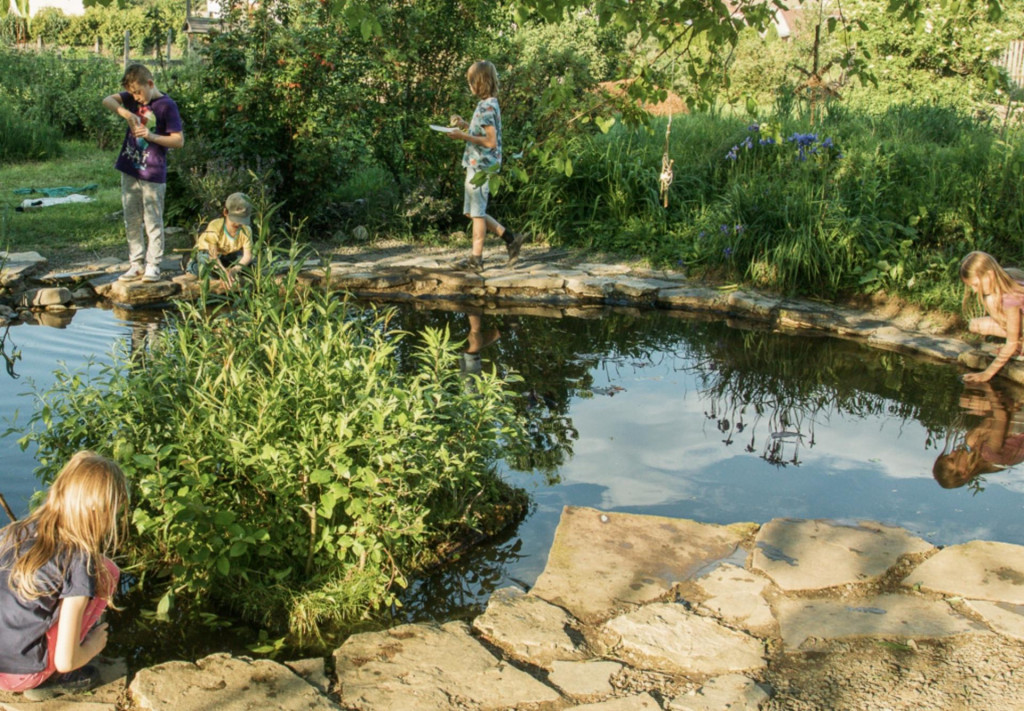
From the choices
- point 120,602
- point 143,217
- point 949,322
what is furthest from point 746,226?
point 120,602

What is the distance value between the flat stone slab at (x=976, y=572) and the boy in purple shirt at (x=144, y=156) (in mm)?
5794

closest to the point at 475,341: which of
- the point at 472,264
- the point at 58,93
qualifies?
the point at 472,264

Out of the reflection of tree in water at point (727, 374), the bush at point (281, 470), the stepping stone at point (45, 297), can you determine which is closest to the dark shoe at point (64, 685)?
the bush at point (281, 470)

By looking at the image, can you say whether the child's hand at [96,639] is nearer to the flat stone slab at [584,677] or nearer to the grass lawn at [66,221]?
the flat stone slab at [584,677]

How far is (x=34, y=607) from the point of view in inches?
103

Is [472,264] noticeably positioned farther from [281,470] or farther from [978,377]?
[281,470]

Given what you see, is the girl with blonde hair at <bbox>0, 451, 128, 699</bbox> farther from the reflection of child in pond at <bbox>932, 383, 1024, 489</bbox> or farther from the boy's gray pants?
the boy's gray pants

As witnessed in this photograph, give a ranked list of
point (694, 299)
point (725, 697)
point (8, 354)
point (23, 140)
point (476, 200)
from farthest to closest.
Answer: point (23, 140) → point (476, 200) → point (694, 299) → point (8, 354) → point (725, 697)

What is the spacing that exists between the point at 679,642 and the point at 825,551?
2.89 ft

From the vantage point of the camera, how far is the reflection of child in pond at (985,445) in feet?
15.2

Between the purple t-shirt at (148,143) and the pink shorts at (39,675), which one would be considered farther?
the purple t-shirt at (148,143)

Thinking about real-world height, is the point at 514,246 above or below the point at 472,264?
above

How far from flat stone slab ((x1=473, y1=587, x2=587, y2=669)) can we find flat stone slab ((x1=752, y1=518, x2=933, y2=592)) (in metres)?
0.83

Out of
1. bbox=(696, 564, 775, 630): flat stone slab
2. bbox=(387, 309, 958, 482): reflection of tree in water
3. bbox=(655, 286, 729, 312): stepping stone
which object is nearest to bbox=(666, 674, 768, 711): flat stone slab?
bbox=(696, 564, 775, 630): flat stone slab
